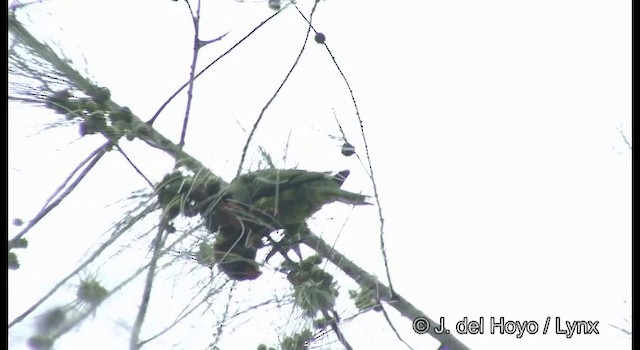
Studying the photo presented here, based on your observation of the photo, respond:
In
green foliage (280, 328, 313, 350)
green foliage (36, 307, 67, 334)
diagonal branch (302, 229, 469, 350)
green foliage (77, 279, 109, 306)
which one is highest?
diagonal branch (302, 229, 469, 350)

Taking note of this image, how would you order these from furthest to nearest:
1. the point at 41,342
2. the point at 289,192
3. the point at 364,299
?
Answer: the point at 364,299 < the point at 289,192 < the point at 41,342

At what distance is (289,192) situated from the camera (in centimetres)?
191

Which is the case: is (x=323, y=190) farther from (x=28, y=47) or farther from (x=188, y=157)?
(x=28, y=47)

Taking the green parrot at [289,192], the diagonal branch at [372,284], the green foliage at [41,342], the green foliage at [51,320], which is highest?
the green parrot at [289,192]

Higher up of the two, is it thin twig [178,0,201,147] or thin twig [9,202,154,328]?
thin twig [178,0,201,147]

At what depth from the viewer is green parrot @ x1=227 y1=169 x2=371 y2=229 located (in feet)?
6.23

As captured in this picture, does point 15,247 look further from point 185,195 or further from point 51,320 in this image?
point 185,195

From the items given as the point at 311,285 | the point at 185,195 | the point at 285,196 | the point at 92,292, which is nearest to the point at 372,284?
the point at 311,285

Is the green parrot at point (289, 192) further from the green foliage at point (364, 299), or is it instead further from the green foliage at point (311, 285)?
the green foliage at point (364, 299)

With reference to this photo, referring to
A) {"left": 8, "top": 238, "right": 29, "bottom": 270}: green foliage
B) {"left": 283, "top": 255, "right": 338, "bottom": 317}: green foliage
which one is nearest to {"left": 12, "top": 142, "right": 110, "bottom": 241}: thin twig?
{"left": 8, "top": 238, "right": 29, "bottom": 270}: green foliage

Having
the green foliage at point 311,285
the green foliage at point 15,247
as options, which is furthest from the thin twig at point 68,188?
the green foliage at point 311,285

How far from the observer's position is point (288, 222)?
75.7 inches

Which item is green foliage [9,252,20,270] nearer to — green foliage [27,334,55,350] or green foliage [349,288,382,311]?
green foliage [27,334,55,350]

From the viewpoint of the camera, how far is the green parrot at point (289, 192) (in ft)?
6.23
